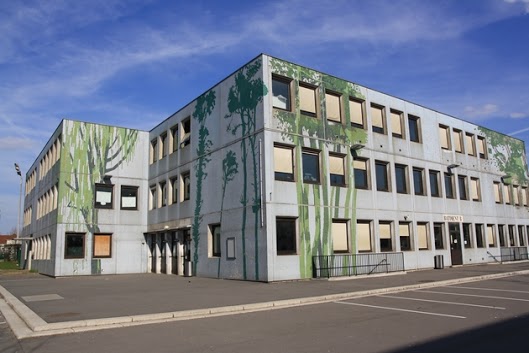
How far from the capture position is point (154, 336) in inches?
341

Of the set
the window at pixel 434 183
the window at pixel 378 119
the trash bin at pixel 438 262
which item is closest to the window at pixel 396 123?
the window at pixel 378 119

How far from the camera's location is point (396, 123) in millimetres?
27234

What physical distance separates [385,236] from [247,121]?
9.88 metres

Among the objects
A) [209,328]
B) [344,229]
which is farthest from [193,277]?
[209,328]

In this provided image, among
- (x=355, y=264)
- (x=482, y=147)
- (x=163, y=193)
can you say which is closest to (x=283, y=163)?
(x=355, y=264)

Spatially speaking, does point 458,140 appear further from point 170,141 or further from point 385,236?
point 170,141

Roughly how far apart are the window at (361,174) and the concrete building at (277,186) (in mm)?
104

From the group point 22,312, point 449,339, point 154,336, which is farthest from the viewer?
point 22,312

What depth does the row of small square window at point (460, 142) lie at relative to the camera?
30.5m

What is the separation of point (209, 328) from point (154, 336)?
1205 millimetres

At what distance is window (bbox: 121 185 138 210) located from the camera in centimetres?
3180

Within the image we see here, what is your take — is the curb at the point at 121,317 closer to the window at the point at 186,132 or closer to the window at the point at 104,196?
the window at the point at 186,132

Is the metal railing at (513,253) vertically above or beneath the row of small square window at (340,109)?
beneath

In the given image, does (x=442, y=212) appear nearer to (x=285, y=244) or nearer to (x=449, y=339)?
(x=285, y=244)
